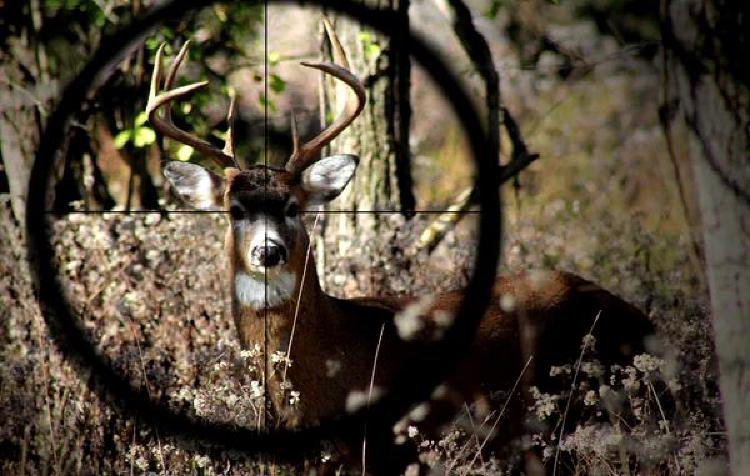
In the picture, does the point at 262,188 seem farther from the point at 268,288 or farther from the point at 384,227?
the point at 384,227

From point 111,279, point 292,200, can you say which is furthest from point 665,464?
point 111,279

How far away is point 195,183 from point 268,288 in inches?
26.5

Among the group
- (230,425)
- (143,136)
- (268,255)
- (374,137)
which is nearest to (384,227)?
(374,137)

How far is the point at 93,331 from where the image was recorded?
534 cm

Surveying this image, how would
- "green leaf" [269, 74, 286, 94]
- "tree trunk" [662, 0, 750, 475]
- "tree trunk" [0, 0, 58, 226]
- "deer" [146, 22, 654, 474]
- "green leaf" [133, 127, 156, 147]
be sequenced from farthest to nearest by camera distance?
"green leaf" [269, 74, 286, 94] < "green leaf" [133, 127, 156, 147] < "tree trunk" [0, 0, 58, 226] < "deer" [146, 22, 654, 474] < "tree trunk" [662, 0, 750, 475]

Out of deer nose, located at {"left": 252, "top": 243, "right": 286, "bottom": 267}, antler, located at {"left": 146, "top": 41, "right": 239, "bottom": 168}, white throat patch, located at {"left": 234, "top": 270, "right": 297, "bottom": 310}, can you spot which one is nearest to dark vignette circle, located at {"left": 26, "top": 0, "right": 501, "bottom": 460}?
antler, located at {"left": 146, "top": 41, "right": 239, "bottom": 168}

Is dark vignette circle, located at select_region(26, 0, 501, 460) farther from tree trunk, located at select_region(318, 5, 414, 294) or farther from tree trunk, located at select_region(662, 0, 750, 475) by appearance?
tree trunk, located at select_region(318, 5, 414, 294)

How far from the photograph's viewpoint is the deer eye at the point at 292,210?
5.05 meters

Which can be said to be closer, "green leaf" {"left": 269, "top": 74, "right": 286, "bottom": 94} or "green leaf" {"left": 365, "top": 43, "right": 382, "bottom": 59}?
"green leaf" {"left": 365, "top": 43, "right": 382, "bottom": 59}

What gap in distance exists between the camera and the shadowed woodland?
12.2ft

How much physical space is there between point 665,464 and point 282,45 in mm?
4980

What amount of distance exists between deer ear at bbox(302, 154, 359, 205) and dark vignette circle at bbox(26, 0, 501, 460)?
58 cm

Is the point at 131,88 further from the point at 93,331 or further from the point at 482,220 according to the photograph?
the point at 482,220

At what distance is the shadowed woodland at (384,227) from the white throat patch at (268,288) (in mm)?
216
